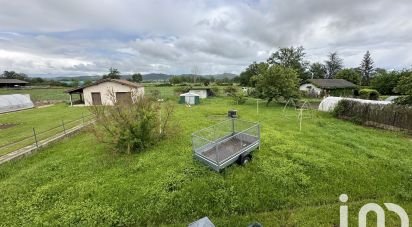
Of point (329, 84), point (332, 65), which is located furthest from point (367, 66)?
point (329, 84)

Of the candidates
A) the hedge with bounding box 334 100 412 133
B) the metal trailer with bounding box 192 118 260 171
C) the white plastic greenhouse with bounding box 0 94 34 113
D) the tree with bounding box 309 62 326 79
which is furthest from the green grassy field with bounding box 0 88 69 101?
the tree with bounding box 309 62 326 79

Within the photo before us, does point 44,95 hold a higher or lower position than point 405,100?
lower

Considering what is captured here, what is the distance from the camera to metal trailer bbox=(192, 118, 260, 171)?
22.5 feet

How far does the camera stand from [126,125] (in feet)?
27.9

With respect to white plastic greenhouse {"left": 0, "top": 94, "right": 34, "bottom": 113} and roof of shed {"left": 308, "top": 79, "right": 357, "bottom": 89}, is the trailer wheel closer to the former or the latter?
white plastic greenhouse {"left": 0, "top": 94, "right": 34, "bottom": 113}

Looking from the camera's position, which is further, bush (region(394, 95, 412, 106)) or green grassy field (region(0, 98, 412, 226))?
bush (region(394, 95, 412, 106))

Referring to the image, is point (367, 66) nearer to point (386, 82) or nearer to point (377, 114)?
point (386, 82)

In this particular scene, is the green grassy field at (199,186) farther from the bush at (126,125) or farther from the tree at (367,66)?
the tree at (367,66)

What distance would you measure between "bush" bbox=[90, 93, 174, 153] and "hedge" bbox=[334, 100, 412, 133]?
1383 centimetres

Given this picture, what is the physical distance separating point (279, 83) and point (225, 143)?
17460 millimetres

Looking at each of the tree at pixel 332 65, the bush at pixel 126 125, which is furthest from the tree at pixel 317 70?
the bush at pixel 126 125

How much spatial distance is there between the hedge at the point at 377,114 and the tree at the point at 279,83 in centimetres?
761

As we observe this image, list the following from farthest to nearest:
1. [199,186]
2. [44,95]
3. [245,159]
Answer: [44,95]
[245,159]
[199,186]

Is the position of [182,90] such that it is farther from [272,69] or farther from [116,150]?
[116,150]
